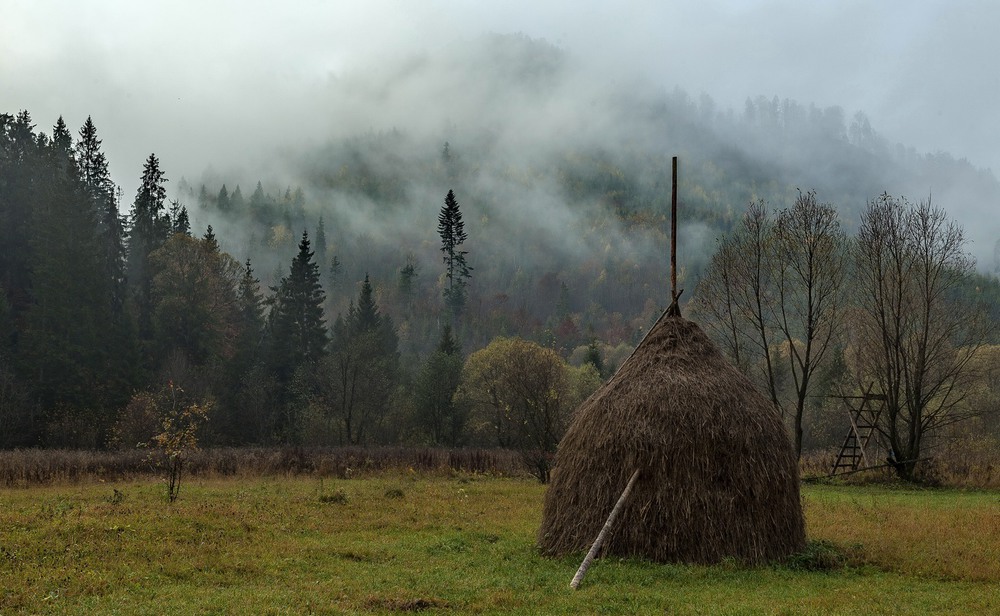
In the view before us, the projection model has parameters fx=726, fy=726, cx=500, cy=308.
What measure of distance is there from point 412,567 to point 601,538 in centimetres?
419

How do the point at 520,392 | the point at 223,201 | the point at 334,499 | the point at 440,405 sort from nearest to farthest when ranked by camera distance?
the point at 334,499
the point at 520,392
the point at 440,405
the point at 223,201

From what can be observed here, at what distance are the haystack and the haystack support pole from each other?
1.28ft

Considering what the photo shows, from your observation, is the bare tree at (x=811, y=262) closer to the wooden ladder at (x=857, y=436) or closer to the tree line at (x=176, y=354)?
the wooden ladder at (x=857, y=436)

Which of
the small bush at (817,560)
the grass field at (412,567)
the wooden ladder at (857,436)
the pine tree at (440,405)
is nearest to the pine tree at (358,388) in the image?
the pine tree at (440,405)

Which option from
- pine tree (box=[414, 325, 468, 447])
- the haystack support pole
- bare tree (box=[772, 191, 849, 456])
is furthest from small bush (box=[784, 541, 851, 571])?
pine tree (box=[414, 325, 468, 447])

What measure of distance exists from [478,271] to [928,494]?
143080 millimetres

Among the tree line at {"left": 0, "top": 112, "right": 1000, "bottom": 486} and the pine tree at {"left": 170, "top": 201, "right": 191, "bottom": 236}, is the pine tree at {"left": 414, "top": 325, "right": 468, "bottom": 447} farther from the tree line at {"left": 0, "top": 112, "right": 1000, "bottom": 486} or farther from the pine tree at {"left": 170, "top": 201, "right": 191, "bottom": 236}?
the pine tree at {"left": 170, "top": 201, "right": 191, "bottom": 236}

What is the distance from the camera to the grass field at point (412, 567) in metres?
11.4

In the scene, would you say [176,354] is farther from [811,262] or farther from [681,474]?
[681,474]

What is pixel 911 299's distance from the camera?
35.9 metres

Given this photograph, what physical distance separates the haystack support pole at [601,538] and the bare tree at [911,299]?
26399mm

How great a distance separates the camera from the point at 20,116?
6838 cm

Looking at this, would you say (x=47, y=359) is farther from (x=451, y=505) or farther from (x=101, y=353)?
(x=451, y=505)

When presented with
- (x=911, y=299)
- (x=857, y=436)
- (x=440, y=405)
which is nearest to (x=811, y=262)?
(x=911, y=299)
